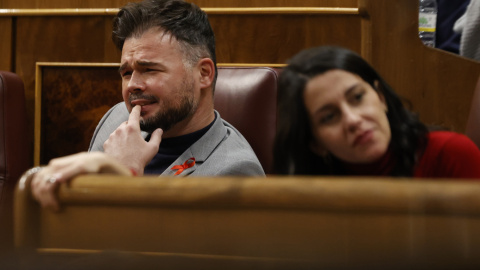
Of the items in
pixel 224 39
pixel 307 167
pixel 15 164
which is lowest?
pixel 15 164

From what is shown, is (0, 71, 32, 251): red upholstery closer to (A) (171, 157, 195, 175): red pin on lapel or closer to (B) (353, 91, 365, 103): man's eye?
(A) (171, 157, 195, 175): red pin on lapel

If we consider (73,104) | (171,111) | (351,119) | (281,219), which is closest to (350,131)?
(351,119)

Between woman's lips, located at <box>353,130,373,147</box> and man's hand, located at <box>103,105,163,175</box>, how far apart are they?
27 centimetres

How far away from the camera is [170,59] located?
78 cm

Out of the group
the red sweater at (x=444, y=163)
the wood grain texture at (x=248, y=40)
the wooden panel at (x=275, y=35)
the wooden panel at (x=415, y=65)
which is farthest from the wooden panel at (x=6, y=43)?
the red sweater at (x=444, y=163)

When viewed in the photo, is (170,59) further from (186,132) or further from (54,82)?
(54,82)

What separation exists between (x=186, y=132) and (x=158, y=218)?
1.60 ft

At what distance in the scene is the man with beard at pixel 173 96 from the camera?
2.37 feet

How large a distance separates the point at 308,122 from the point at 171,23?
337mm

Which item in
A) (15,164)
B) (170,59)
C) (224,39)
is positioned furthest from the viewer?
(224,39)

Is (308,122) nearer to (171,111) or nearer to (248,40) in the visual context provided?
(171,111)

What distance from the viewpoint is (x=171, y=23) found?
797 mm

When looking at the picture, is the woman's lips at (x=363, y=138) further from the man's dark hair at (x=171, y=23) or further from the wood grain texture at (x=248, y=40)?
the man's dark hair at (x=171, y=23)

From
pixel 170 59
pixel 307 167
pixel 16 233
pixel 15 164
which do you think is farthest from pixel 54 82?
pixel 16 233
